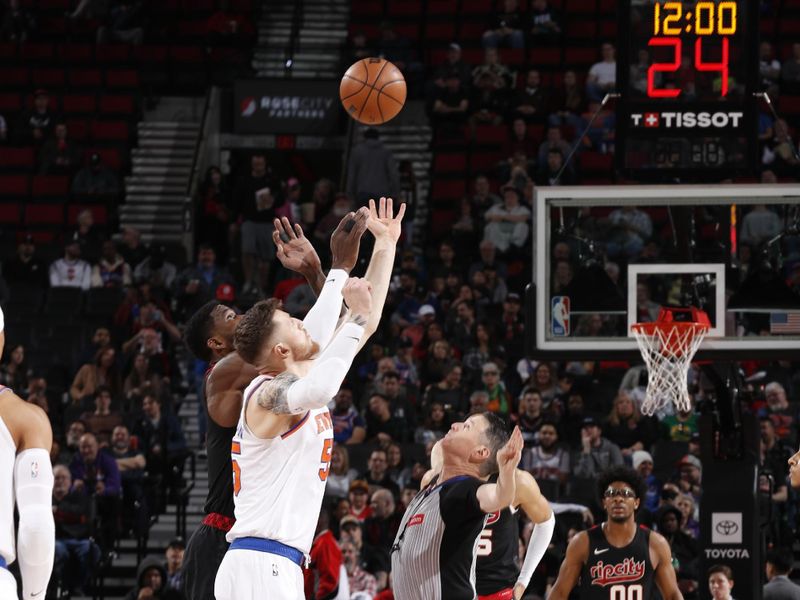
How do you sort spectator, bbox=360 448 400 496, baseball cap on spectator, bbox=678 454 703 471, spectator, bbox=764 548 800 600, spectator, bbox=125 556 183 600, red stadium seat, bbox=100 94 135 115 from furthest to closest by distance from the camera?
red stadium seat, bbox=100 94 135 115 < spectator, bbox=360 448 400 496 < baseball cap on spectator, bbox=678 454 703 471 < spectator, bbox=125 556 183 600 < spectator, bbox=764 548 800 600

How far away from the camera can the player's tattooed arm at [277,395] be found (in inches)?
204

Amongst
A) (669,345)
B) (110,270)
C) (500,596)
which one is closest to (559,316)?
(669,345)

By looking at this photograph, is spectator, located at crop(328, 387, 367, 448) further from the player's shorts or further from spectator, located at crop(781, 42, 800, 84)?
spectator, located at crop(781, 42, 800, 84)

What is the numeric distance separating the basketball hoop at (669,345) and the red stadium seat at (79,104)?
12253 mm

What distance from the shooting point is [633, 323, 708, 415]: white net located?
30.2 feet

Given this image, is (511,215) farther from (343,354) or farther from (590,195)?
(343,354)

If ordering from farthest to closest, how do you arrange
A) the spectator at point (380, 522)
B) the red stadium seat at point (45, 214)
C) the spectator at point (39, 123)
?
the spectator at point (39, 123), the red stadium seat at point (45, 214), the spectator at point (380, 522)

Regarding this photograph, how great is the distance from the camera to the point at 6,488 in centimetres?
481

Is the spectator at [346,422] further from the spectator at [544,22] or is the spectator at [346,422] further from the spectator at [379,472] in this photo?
the spectator at [544,22]

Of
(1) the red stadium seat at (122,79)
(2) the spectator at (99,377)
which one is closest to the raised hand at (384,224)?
(2) the spectator at (99,377)

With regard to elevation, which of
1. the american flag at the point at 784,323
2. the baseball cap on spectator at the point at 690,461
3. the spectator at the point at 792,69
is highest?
the spectator at the point at 792,69

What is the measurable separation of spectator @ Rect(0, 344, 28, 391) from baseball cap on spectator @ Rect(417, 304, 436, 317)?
414 cm

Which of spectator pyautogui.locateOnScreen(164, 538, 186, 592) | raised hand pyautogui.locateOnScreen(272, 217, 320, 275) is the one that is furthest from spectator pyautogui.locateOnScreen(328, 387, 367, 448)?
raised hand pyautogui.locateOnScreen(272, 217, 320, 275)

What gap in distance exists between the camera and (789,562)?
10.4 meters
